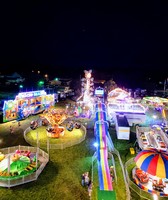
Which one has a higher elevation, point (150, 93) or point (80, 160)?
point (150, 93)

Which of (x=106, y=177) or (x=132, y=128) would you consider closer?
(x=106, y=177)

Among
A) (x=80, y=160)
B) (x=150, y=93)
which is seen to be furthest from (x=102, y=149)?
(x=150, y=93)

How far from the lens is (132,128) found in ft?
94.7

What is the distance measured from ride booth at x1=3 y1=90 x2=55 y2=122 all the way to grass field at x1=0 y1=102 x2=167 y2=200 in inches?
217


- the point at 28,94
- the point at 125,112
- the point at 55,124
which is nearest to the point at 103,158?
the point at 55,124

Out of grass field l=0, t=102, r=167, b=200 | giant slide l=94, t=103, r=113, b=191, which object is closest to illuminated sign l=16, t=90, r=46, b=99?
grass field l=0, t=102, r=167, b=200

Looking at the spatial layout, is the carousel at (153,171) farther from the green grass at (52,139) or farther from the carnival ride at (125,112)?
the carnival ride at (125,112)

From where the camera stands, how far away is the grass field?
13.9 m

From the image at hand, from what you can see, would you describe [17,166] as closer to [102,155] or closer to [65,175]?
[65,175]

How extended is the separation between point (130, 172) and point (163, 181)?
9.46 ft

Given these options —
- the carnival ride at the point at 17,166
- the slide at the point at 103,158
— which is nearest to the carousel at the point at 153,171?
the slide at the point at 103,158

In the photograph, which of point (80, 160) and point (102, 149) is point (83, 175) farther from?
point (102, 149)

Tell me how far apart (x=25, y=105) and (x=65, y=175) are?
1902 centimetres

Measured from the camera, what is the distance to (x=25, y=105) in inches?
1281
